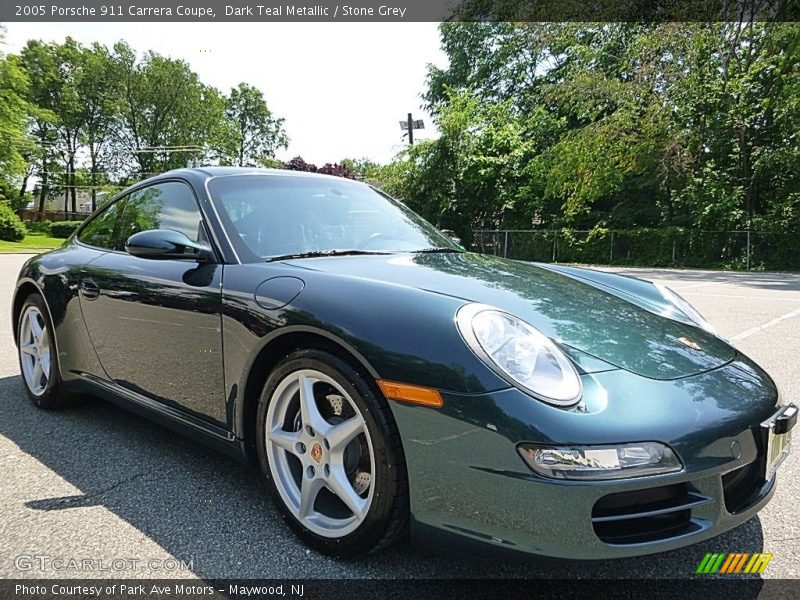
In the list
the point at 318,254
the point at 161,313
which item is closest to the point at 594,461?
the point at 318,254

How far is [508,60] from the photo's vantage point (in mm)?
33562

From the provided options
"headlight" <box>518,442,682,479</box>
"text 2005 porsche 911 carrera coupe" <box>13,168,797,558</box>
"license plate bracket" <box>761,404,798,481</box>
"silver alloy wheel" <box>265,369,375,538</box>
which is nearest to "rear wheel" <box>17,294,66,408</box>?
"text 2005 porsche 911 carrera coupe" <box>13,168,797,558</box>

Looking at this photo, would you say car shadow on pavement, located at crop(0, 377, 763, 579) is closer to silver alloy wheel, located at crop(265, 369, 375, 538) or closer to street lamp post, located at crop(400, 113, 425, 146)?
silver alloy wheel, located at crop(265, 369, 375, 538)

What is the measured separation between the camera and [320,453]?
6.56 feet

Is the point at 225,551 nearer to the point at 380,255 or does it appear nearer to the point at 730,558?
the point at 380,255

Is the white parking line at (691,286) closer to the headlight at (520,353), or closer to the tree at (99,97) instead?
the headlight at (520,353)

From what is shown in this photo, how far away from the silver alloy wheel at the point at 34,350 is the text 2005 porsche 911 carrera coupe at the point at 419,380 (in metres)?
0.69

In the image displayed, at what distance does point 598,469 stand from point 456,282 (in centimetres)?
86

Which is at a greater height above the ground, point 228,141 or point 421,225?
point 228,141

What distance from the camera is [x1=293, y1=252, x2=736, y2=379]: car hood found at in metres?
1.90

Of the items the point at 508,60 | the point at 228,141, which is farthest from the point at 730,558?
the point at 228,141

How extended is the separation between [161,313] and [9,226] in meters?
35.4

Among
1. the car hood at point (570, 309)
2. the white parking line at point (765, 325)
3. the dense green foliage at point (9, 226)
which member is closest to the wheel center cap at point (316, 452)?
the car hood at point (570, 309)

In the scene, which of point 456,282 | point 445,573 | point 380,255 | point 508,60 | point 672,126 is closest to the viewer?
point 445,573
